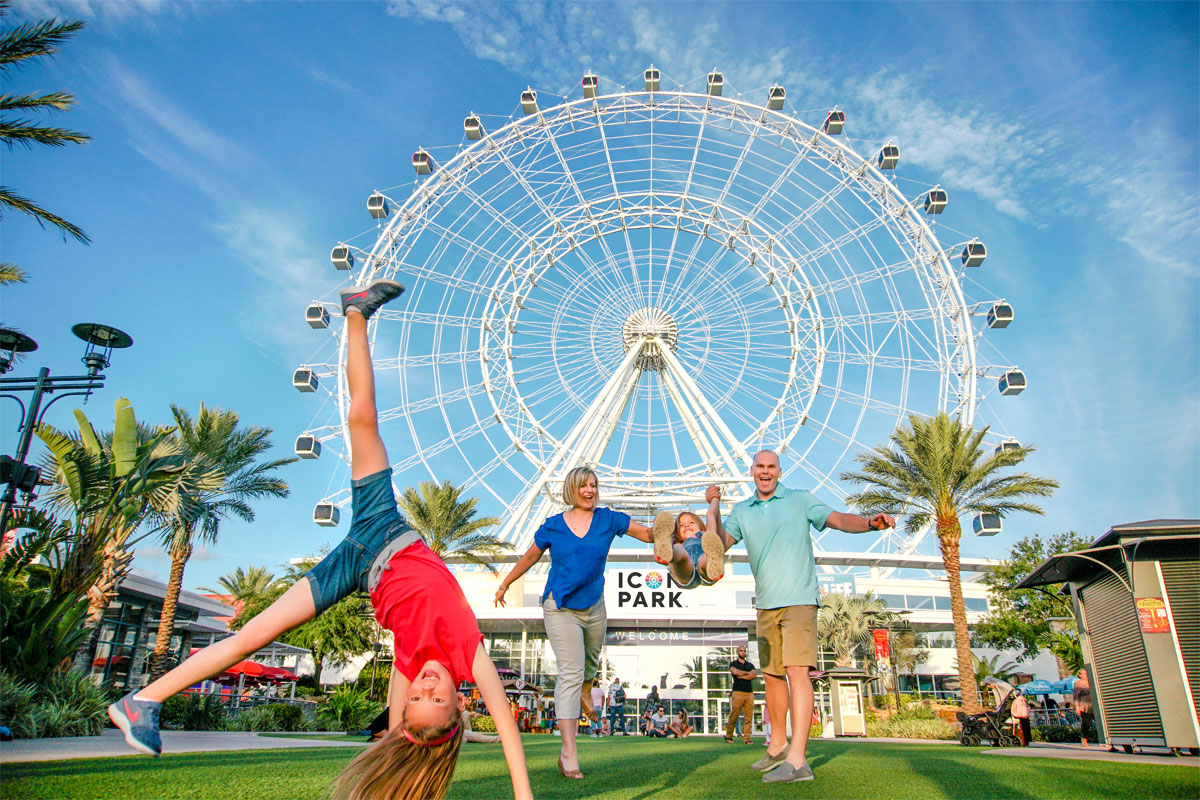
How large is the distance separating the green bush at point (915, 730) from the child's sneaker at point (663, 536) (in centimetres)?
1640

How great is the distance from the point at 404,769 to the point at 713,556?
182 centimetres

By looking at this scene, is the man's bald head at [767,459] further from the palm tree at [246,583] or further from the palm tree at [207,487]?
Answer: the palm tree at [246,583]

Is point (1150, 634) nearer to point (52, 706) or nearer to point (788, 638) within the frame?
point (788, 638)

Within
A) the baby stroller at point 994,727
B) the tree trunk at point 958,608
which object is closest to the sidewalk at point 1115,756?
the baby stroller at point 994,727

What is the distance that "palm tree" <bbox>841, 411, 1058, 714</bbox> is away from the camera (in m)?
19.1

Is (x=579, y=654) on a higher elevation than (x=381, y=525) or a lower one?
lower

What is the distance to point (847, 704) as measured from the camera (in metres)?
18.5

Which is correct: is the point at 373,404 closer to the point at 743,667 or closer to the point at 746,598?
the point at 743,667

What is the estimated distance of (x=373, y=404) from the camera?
3008mm

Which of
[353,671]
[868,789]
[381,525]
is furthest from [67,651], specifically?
[353,671]

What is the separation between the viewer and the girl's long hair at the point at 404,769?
7.48ft

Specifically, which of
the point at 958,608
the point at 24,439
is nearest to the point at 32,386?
the point at 24,439

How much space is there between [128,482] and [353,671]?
2551 centimetres

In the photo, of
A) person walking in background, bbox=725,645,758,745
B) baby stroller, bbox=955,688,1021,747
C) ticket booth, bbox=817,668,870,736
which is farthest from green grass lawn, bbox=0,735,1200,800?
ticket booth, bbox=817,668,870,736
